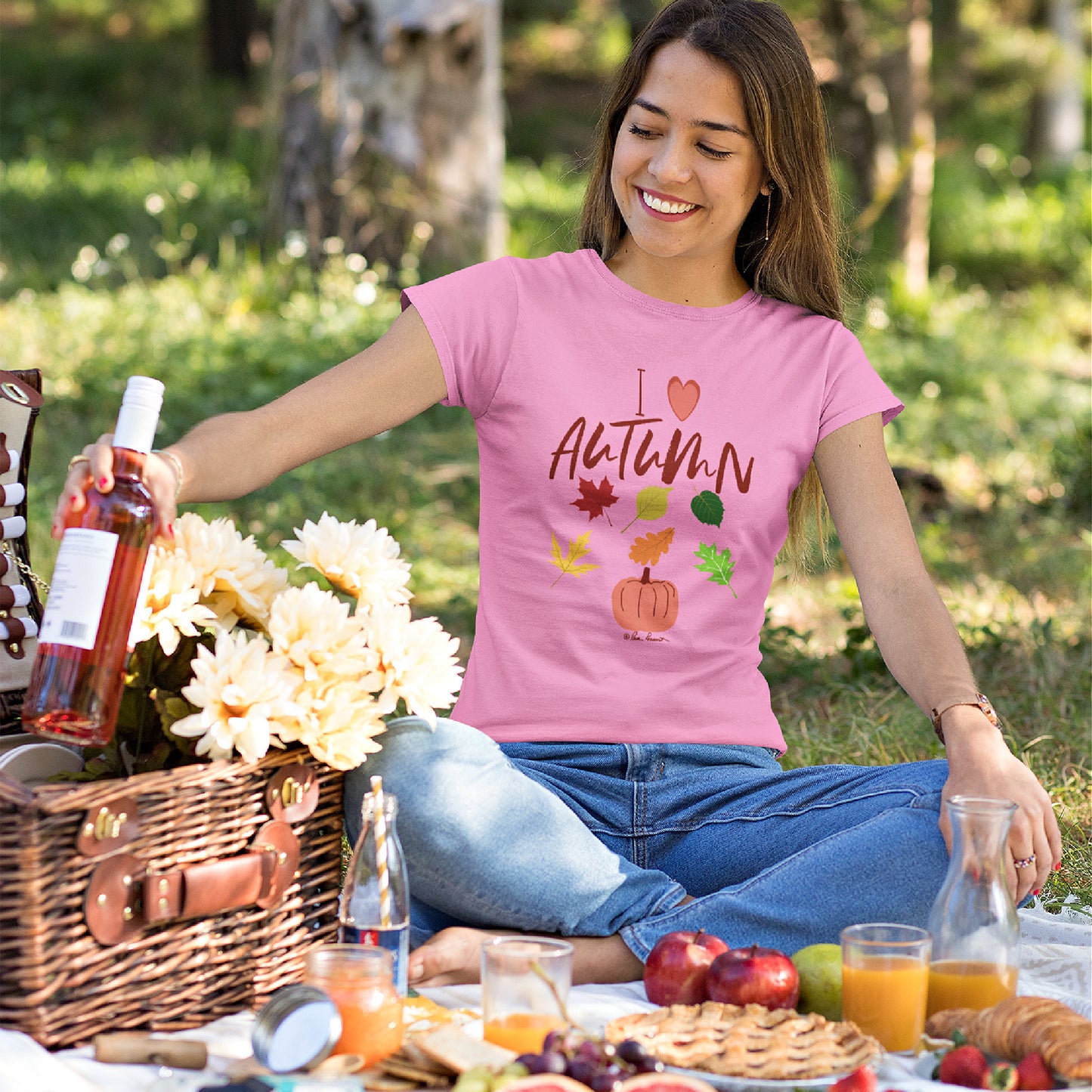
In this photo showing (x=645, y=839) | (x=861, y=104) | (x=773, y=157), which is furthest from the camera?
(x=861, y=104)

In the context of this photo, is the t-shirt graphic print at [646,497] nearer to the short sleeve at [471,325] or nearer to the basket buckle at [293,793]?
the short sleeve at [471,325]

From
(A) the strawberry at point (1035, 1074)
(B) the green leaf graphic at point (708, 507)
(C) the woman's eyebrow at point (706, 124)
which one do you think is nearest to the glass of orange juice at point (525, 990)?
(A) the strawberry at point (1035, 1074)

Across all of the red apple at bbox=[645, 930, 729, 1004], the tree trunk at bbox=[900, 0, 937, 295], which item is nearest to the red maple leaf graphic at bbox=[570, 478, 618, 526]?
the red apple at bbox=[645, 930, 729, 1004]

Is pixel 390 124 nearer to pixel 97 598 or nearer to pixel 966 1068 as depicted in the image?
pixel 97 598

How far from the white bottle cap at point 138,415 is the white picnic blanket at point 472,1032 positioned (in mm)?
788

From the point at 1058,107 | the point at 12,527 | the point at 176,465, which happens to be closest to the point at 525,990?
the point at 176,465

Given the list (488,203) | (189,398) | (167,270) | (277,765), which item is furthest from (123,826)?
(167,270)

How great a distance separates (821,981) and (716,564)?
80 cm

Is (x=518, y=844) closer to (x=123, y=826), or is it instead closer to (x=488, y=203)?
(x=123, y=826)

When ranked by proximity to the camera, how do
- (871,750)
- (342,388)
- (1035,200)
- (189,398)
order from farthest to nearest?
(1035,200) < (189,398) < (871,750) < (342,388)

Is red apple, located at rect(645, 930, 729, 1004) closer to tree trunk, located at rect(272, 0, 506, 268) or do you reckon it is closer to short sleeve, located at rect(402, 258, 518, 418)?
short sleeve, located at rect(402, 258, 518, 418)

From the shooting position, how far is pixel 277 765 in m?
2.27

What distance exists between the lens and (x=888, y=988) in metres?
2.16

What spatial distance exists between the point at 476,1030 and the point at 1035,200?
36.8 feet
